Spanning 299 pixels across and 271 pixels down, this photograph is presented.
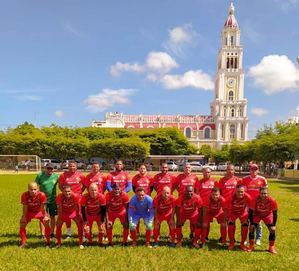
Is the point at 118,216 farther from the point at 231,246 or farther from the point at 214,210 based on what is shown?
the point at 231,246

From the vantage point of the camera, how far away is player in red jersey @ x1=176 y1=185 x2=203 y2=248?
9.91 metres

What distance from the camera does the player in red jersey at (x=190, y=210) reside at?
32.5ft

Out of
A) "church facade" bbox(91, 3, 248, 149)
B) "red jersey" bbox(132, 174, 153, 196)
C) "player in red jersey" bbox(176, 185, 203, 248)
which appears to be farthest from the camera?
"church facade" bbox(91, 3, 248, 149)

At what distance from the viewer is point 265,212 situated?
32.1 ft

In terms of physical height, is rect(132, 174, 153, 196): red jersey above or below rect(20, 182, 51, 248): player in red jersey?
above

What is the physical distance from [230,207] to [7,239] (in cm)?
594

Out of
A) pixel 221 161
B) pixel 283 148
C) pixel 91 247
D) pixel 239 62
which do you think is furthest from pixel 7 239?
Result: pixel 239 62

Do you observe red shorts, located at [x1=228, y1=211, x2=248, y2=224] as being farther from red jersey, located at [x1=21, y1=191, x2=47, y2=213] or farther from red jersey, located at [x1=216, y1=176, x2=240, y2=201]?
red jersey, located at [x1=21, y1=191, x2=47, y2=213]

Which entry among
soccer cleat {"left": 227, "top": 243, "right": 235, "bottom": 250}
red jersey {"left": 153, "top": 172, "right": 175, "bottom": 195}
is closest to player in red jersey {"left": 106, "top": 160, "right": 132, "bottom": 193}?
red jersey {"left": 153, "top": 172, "right": 175, "bottom": 195}

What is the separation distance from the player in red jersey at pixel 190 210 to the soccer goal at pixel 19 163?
156 feet

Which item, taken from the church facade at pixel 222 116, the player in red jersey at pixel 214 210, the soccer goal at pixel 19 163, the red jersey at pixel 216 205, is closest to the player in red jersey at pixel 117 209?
the player in red jersey at pixel 214 210

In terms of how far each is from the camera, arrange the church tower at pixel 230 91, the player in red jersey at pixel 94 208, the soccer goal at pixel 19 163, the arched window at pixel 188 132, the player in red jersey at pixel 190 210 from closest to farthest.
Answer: the player in red jersey at pixel 94 208 → the player in red jersey at pixel 190 210 → the soccer goal at pixel 19 163 → the church tower at pixel 230 91 → the arched window at pixel 188 132

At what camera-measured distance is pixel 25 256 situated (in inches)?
351

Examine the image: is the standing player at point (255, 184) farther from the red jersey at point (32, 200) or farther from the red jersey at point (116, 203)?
the red jersey at point (32, 200)
